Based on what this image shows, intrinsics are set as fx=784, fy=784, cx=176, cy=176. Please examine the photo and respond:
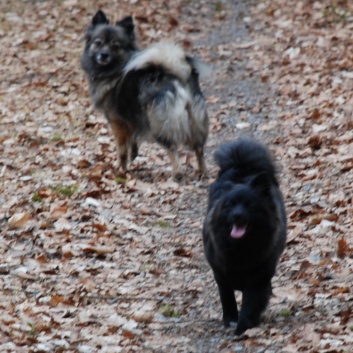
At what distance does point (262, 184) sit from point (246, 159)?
20.8 inches

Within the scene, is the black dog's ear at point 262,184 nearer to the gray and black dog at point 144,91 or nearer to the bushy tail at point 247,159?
the bushy tail at point 247,159

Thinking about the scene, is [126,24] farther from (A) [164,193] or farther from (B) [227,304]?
(B) [227,304]

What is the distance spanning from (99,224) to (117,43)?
3094 mm

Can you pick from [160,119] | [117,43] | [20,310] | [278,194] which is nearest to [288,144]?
[160,119]

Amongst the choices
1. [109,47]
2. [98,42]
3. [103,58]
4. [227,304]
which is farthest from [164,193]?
[227,304]

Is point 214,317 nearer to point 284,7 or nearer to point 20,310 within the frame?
point 20,310

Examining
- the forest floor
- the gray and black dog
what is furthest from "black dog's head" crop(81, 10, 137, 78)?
the forest floor

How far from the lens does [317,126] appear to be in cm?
1035

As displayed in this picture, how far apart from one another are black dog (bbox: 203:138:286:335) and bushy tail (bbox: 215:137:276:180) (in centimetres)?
10

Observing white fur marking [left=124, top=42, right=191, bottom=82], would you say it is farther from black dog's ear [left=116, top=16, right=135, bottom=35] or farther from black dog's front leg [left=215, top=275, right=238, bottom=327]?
black dog's front leg [left=215, top=275, right=238, bottom=327]

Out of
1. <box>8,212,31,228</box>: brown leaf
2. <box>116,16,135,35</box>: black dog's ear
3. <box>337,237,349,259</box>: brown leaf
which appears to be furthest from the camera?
<box>116,16,135,35</box>: black dog's ear

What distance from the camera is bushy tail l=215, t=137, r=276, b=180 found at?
576 centimetres

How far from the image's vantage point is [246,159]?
5.76 metres

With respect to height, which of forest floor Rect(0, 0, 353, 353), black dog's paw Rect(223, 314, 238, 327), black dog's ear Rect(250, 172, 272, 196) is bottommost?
forest floor Rect(0, 0, 353, 353)
